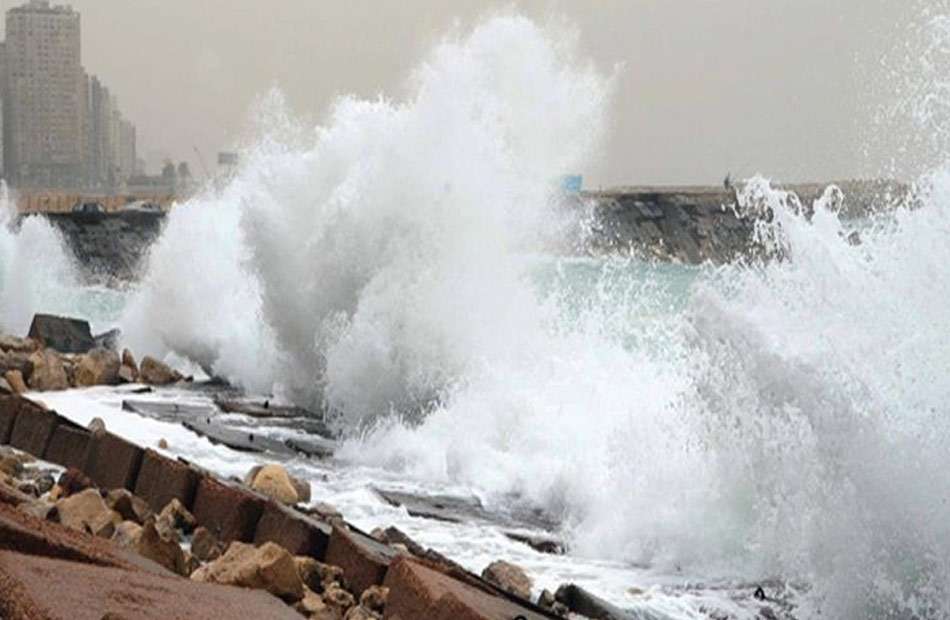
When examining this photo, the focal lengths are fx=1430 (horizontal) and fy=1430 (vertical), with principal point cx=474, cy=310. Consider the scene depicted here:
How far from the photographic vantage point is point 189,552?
7.01 m

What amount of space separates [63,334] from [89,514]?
536 inches

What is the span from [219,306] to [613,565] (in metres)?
13.9

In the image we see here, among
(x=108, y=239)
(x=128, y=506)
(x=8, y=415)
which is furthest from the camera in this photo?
(x=108, y=239)

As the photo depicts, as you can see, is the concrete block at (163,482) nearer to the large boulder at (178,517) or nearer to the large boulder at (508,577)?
the large boulder at (178,517)

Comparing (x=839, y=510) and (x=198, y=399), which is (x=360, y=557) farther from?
(x=198, y=399)

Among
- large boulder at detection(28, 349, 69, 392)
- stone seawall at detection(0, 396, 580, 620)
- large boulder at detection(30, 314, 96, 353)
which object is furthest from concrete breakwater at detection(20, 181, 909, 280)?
stone seawall at detection(0, 396, 580, 620)

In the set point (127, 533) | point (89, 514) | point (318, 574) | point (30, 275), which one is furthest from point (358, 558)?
point (30, 275)

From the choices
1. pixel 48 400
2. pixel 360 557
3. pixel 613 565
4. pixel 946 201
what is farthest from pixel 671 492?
pixel 48 400

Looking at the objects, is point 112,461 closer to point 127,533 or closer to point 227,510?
point 227,510

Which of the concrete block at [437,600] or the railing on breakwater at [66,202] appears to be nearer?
the concrete block at [437,600]

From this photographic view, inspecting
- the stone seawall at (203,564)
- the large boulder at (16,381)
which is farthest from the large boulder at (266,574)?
the large boulder at (16,381)

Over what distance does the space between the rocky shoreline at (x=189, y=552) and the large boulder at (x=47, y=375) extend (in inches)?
171

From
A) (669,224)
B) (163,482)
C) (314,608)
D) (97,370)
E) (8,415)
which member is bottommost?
(314,608)

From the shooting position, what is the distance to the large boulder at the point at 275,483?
868 cm
